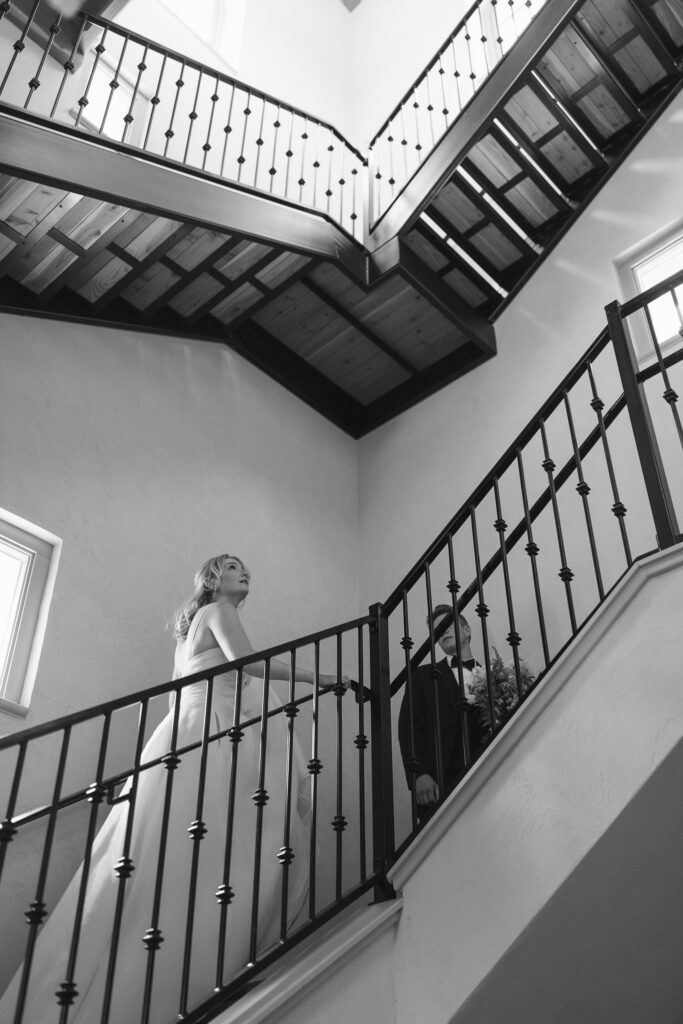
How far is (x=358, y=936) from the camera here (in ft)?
10.8

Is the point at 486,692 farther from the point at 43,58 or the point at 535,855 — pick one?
the point at 43,58

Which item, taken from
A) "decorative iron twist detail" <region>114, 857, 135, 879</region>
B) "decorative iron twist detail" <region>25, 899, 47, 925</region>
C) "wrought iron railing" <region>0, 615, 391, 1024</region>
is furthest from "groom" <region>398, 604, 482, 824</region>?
"decorative iron twist detail" <region>25, 899, 47, 925</region>

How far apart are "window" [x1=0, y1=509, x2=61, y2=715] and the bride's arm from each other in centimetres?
119

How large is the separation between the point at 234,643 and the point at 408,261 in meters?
3.70

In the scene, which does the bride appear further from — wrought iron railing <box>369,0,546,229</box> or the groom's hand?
wrought iron railing <box>369,0,546,229</box>

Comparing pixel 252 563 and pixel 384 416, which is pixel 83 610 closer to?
pixel 252 563

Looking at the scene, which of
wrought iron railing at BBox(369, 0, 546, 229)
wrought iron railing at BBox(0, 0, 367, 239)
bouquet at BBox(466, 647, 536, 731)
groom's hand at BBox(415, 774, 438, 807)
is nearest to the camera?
groom's hand at BBox(415, 774, 438, 807)

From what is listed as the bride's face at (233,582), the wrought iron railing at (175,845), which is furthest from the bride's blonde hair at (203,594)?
the wrought iron railing at (175,845)

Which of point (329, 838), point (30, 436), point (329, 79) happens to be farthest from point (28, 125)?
point (329, 79)

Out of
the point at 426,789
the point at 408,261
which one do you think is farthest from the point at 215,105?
the point at 426,789

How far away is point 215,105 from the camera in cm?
809

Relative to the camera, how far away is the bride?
335 cm

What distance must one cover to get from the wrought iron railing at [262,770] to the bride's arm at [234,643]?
0.28ft

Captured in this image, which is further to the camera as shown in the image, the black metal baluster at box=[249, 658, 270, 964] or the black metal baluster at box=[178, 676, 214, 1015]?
the black metal baluster at box=[249, 658, 270, 964]
